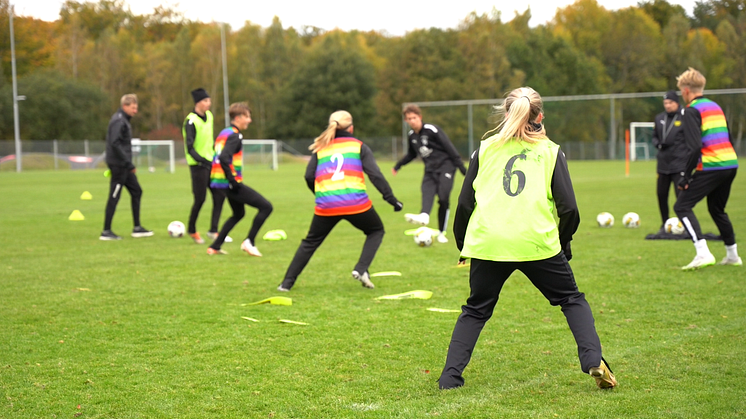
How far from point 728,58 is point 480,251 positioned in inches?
2694

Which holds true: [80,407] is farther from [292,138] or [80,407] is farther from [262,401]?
[292,138]

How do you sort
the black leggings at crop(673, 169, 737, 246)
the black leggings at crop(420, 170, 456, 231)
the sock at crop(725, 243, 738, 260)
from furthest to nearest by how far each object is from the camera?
the black leggings at crop(420, 170, 456, 231)
the sock at crop(725, 243, 738, 260)
the black leggings at crop(673, 169, 737, 246)

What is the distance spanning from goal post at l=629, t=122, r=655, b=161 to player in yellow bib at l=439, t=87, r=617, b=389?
1371 inches

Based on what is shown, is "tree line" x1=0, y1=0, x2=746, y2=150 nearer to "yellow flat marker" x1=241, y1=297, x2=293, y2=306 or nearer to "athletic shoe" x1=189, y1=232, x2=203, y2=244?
"athletic shoe" x1=189, y1=232, x2=203, y2=244

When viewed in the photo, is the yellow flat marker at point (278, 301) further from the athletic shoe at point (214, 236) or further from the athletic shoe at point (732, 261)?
the athletic shoe at point (732, 261)

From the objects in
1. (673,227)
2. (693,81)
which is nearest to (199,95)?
(693,81)

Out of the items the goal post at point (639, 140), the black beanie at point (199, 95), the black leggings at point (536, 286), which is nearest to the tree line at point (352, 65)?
the goal post at point (639, 140)

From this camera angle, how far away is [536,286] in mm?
3938

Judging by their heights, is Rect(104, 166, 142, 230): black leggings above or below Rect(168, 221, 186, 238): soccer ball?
above

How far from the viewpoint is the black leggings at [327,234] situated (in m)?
6.72

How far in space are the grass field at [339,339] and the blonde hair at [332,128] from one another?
4.61 feet

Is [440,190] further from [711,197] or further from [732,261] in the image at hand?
[732,261]

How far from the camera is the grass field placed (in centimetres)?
381

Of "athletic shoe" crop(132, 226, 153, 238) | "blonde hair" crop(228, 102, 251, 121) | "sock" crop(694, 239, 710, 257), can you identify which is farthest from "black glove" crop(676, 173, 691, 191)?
"athletic shoe" crop(132, 226, 153, 238)
